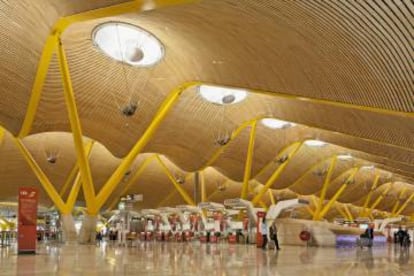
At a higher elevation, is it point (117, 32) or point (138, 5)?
point (117, 32)

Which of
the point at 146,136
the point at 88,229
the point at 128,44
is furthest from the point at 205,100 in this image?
the point at 88,229

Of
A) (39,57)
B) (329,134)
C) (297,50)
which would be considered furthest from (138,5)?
(329,134)

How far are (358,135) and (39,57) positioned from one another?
64.2 ft

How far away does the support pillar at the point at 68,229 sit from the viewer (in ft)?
113

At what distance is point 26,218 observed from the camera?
56.6 feet

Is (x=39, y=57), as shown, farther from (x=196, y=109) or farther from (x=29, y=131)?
(x=196, y=109)

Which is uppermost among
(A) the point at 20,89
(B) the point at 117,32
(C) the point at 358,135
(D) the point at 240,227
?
(B) the point at 117,32

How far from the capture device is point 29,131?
1272 inches

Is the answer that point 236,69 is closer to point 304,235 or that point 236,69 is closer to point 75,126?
point 75,126

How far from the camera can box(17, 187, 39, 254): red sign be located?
1723cm

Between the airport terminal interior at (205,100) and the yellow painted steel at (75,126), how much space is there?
0.10 m

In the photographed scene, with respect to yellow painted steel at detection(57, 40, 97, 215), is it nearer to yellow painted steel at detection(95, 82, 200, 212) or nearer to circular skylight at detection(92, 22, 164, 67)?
yellow painted steel at detection(95, 82, 200, 212)

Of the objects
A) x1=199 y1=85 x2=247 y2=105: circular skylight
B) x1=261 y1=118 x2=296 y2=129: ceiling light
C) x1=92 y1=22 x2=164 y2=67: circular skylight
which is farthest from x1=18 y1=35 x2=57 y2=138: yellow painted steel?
x1=261 y1=118 x2=296 y2=129: ceiling light

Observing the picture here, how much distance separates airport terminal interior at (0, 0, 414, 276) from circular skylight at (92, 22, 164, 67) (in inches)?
3.3
